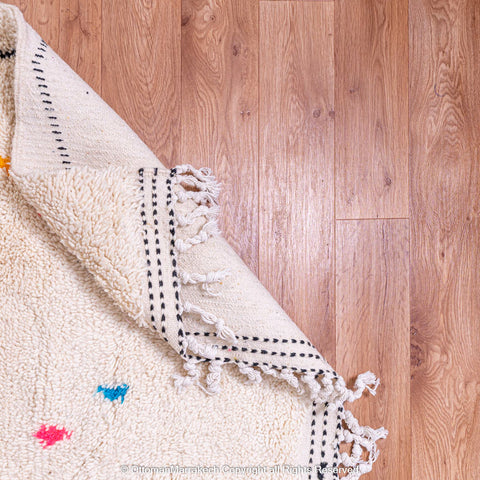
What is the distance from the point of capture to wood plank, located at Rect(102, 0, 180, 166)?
66 centimetres

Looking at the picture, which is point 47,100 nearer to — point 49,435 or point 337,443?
point 49,435

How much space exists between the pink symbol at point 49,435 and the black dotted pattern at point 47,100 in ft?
1.31

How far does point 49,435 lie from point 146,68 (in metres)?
0.62

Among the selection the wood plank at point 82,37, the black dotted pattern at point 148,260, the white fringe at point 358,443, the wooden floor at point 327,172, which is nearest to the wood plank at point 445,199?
the wooden floor at point 327,172

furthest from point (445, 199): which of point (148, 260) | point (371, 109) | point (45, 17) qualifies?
point (45, 17)

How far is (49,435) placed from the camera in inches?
21.9

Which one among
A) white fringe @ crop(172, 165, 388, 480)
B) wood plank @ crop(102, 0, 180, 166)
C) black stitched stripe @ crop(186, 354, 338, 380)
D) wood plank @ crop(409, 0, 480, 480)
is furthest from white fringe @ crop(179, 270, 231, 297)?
wood plank @ crop(409, 0, 480, 480)

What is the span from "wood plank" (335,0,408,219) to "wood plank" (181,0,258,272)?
Answer: 0.51 feet

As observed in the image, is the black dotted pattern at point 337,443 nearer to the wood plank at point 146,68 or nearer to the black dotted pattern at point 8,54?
the wood plank at point 146,68

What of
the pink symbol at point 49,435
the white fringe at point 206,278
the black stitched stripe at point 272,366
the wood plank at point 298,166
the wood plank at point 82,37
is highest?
the wood plank at point 82,37

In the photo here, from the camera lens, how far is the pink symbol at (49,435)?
0.56m

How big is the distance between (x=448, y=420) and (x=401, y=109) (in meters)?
0.57

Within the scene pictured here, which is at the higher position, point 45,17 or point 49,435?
point 45,17

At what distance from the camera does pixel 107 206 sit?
53 cm
